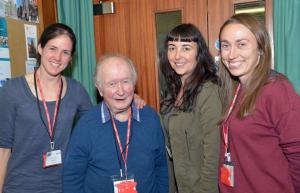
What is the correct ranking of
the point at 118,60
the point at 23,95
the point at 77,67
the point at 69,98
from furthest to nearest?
1. the point at 77,67
2. the point at 69,98
3. the point at 23,95
4. the point at 118,60

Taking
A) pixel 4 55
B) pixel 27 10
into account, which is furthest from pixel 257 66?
pixel 27 10

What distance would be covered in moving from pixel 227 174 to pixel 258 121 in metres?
0.32

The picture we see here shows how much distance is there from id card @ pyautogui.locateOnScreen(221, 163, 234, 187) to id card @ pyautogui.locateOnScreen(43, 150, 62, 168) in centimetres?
92

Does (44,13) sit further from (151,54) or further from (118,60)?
(118,60)

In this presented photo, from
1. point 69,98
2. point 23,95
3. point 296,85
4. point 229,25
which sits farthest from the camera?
point 296,85

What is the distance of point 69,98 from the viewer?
195 cm

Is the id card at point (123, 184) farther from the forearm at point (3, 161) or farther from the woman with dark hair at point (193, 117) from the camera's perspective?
the forearm at point (3, 161)

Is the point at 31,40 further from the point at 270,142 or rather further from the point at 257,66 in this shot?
the point at 270,142

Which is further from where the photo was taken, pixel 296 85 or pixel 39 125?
pixel 296 85

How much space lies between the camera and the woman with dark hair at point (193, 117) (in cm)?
168

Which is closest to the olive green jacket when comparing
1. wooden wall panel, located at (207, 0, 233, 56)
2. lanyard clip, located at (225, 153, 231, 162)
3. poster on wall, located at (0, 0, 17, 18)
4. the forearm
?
lanyard clip, located at (225, 153, 231, 162)

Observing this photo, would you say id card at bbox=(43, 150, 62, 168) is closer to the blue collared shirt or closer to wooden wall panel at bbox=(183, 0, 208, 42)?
the blue collared shirt

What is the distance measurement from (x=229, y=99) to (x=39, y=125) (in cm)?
106

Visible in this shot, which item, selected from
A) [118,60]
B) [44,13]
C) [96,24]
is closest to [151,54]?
[96,24]
